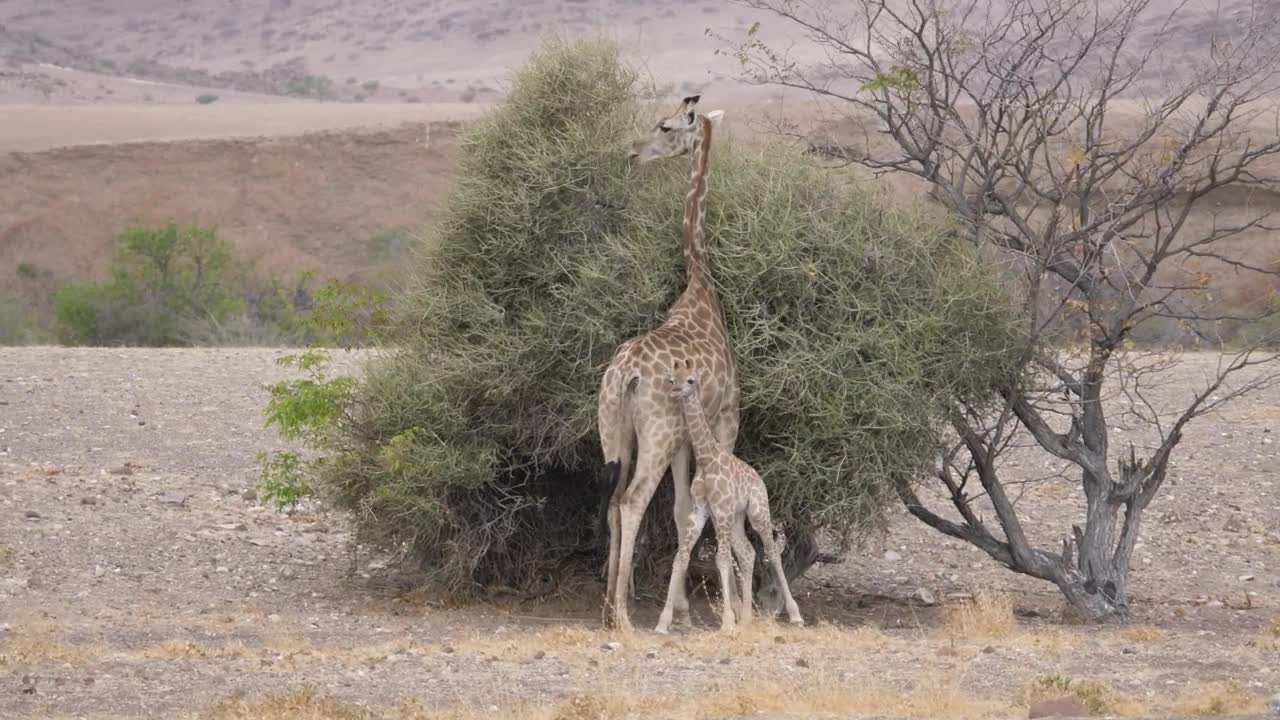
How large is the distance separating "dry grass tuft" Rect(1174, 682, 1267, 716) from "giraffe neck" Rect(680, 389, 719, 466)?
10.6 ft

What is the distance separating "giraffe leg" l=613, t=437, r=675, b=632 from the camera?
32.2ft

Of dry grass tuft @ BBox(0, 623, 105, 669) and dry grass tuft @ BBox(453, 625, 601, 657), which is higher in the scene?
dry grass tuft @ BBox(453, 625, 601, 657)

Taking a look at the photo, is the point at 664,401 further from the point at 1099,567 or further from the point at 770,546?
the point at 1099,567

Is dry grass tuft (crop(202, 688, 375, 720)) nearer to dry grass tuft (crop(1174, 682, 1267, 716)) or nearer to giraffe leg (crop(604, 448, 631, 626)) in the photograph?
giraffe leg (crop(604, 448, 631, 626))

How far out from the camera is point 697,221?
10359mm

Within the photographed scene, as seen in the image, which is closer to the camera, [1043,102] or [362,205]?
[1043,102]

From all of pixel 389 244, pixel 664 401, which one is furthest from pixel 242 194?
pixel 664 401

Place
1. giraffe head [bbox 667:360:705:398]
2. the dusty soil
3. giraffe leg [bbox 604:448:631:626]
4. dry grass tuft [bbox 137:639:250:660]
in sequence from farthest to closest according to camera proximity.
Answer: giraffe leg [bbox 604:448:631:626]
giraffe head [bbox 667:360:705:398]
dry grass tuft [bbox 137:639:250:660]
the dusty soil

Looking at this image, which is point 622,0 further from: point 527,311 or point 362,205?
point 527,311

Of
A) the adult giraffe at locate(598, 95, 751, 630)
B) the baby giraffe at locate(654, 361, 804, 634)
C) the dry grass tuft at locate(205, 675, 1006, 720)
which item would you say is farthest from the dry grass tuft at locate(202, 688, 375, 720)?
the baby giraffe at locate(654, 361, 804, 634)

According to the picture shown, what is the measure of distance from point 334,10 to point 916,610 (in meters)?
48.8

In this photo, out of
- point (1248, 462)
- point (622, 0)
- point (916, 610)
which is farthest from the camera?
point (622, 0)

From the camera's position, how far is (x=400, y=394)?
10828 millimetres

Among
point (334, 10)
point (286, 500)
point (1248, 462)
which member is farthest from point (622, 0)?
point (286, 500)
